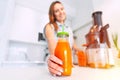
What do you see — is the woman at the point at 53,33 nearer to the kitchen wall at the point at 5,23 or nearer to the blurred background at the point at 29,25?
the blurred background at the point at 29,25

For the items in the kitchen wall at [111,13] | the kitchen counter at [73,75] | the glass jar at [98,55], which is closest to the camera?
the kitchen counter at [73,75]

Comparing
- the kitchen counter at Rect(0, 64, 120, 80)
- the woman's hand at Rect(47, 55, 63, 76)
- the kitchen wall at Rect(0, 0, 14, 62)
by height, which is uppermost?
the kitchen wall at Rect(0, 0, 14, 62)

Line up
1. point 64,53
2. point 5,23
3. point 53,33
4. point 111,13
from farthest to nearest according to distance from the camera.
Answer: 1. point 5,23
2. point 111,13
3. point 53,33
4. point 64,53

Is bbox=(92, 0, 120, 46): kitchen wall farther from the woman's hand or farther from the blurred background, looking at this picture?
the woman's hand

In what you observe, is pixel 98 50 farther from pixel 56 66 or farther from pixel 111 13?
pixel 111 13

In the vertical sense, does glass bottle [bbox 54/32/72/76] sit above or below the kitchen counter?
above

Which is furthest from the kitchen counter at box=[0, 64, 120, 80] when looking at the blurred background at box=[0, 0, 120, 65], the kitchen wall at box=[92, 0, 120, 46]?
the blurred background at box=[0, 0, 120, 65]

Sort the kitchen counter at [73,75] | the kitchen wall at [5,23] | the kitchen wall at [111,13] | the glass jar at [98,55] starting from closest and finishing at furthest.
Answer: the kitchen counter at [73,75]
the glass jar at [98,55]
the kitchen wall at [111,13]
the kitchen wall at [5,23]

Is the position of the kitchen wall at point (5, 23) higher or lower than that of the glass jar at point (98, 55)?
higher

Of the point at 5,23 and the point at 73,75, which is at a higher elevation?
the point at 5,23

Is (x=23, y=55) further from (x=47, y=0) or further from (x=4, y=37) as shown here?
(x=47, y=0)

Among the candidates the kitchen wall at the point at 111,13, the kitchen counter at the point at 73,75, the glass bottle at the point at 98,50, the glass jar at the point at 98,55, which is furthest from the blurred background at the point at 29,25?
the kitchen counter at the point at 73,75

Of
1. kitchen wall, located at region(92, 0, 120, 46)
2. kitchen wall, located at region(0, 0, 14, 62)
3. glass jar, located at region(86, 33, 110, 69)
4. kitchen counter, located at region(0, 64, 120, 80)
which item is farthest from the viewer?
kitchen wall, located at region(0, 0, 14, 62)

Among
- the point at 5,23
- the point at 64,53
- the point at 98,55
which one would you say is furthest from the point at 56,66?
the point at 5,23
